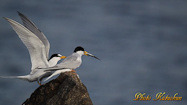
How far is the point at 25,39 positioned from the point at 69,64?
65.4 inches

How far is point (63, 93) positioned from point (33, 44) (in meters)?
2.39

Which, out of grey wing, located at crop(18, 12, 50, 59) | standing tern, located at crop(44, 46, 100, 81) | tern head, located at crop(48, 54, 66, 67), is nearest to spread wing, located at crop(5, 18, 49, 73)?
grey wing, located at crop(18, 12, 50, 59)

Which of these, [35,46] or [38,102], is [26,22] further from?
[38,102]

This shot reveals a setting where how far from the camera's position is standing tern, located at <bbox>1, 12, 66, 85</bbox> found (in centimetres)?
790

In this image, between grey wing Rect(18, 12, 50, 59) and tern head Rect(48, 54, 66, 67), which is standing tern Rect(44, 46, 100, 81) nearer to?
grey wing Rect(18, 12, 50, 59)

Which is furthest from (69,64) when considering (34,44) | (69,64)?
(34,44)

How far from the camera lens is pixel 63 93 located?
20.4 feet

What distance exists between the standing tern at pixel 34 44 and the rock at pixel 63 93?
1.32m

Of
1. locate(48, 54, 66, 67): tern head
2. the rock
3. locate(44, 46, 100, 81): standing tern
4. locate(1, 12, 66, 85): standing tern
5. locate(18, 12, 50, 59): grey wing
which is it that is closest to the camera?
the rock

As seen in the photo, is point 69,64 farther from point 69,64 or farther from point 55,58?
point 55,58

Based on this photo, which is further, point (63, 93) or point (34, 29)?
point (34, 29)

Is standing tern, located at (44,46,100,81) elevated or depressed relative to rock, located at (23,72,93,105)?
elevated

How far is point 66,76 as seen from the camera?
6.48 m

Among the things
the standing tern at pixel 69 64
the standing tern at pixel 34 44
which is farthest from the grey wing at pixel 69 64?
the standing tern at pixel 34 44
